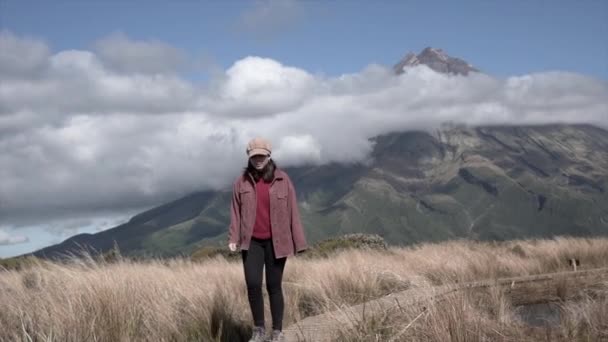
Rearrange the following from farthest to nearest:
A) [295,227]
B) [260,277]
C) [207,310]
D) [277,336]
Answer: [207,310]
[295,227]
[260,277]
[277,336]

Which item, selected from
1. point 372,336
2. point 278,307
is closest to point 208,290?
point 278,307

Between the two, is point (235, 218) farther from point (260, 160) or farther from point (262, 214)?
point (260, 160)

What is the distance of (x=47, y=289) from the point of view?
20.8 feet

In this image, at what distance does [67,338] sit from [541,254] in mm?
11498

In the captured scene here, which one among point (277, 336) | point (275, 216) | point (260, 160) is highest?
point (260, 160)

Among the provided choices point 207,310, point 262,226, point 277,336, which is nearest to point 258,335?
point 277,336

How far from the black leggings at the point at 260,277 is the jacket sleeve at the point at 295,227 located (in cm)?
20

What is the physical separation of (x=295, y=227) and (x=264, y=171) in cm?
60

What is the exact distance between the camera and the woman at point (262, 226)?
5895 mm

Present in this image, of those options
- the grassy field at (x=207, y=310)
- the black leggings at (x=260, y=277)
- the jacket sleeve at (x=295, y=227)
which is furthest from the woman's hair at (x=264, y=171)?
the grassy field at (x=207, y=310)

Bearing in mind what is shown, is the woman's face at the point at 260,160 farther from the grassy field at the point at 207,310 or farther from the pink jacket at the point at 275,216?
the grassy field at the point at 207,310

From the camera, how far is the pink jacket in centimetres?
593

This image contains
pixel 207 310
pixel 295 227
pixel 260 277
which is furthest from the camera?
pixel 207 310

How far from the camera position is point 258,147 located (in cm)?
595
